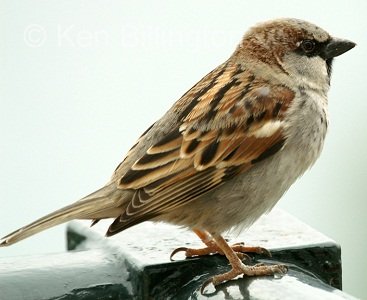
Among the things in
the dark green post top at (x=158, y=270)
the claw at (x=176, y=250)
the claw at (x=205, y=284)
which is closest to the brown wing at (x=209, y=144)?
the dark green post top at (x=158, y=270)

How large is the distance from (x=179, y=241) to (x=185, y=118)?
72 cm

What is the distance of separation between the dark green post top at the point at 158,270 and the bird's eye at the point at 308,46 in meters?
1.18

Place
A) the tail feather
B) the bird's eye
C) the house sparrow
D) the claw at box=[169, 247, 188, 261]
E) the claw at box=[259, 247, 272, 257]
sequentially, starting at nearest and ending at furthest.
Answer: the claw at box=[169, 247, 188, 261], the claw at box=[259, 247, 272, 257], the tail feather, the house sparrow, the bird's eye

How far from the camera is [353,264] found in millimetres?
7016

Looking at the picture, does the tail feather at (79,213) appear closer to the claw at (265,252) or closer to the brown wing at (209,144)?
the brown wing at (209,144)

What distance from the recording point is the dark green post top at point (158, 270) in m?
A: 3.29

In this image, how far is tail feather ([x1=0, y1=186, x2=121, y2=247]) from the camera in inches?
167

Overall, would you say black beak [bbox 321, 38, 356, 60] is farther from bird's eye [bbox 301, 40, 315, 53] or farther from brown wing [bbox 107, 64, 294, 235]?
brown wing [bbox 107, 64, 294, 235]

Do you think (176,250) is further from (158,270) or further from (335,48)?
(335,48)

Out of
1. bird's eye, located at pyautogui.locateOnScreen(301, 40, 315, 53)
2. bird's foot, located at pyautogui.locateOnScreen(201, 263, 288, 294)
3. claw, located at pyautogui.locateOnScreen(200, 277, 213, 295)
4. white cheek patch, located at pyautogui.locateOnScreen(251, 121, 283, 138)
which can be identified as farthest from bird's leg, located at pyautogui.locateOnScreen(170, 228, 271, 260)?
bird's eye, located at pyautogui.locateOnScreen(301, 40, 315, 53)

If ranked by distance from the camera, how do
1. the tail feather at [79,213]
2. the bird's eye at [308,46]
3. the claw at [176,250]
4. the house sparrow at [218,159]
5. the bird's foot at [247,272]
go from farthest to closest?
1. the bird's eye at [308,46]
2. the house sparrow at [218,159]
3. the tail feather at [79,213]
4. the claw at [176,250]
5. the bird's foot at [247,272]

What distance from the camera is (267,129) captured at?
4629 mm

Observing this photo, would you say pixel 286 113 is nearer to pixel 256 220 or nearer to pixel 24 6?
pixel 256 220

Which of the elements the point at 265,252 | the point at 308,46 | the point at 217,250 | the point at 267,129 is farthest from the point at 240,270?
the point at 308,46
